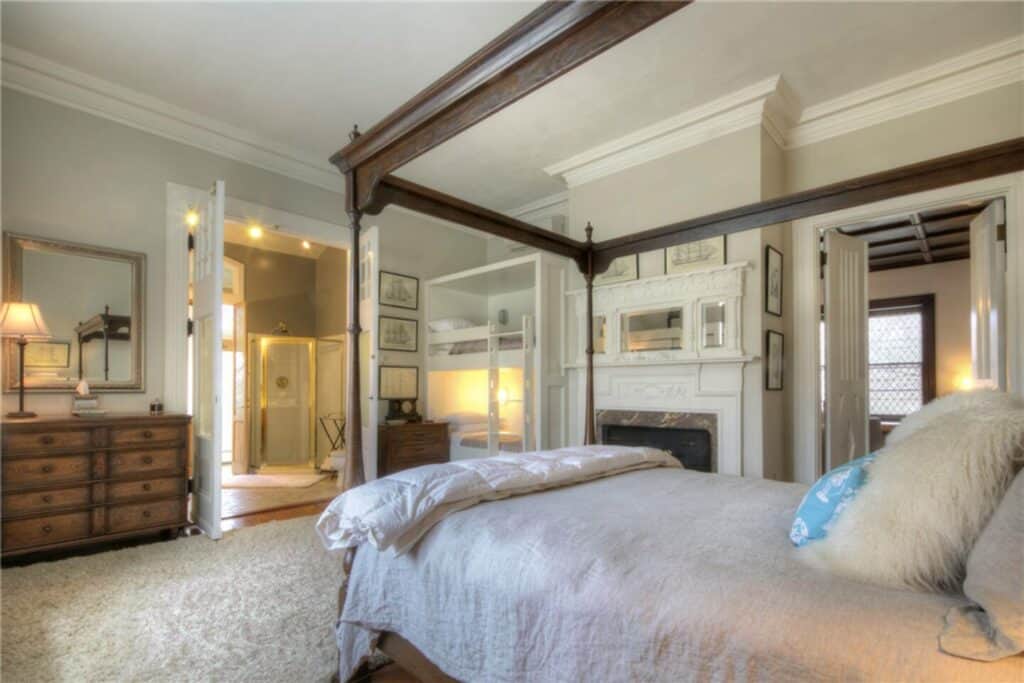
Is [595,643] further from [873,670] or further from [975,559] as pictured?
[975,559]

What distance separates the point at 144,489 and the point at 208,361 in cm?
89

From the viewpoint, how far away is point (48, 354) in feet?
10.5

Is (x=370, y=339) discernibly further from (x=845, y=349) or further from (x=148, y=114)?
(x=845, y=349)

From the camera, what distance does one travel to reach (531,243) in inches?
105

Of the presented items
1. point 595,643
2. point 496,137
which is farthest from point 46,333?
point 595,643

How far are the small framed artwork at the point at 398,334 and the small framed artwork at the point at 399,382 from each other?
0.20m

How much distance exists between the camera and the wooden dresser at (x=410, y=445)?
177 inches

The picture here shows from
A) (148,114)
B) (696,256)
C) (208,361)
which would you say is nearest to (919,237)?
(696,256)

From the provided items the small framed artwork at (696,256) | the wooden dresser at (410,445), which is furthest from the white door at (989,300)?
the wooden dresser at (410,445)

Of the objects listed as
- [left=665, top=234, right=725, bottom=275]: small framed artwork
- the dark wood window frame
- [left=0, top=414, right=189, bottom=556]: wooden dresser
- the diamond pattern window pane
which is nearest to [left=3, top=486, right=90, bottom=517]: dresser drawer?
[left=0, top=414, right=189, bottom=556]: wooden dresser

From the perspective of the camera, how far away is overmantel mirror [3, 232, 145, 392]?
3129mm

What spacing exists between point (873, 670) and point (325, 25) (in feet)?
11.3

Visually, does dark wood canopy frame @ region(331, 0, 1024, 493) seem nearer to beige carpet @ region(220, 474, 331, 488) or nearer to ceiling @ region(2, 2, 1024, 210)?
ceiling @ region(2, 2, 1024, 210)

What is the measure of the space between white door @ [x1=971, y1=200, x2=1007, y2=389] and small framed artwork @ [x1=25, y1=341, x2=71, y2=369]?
566cm
